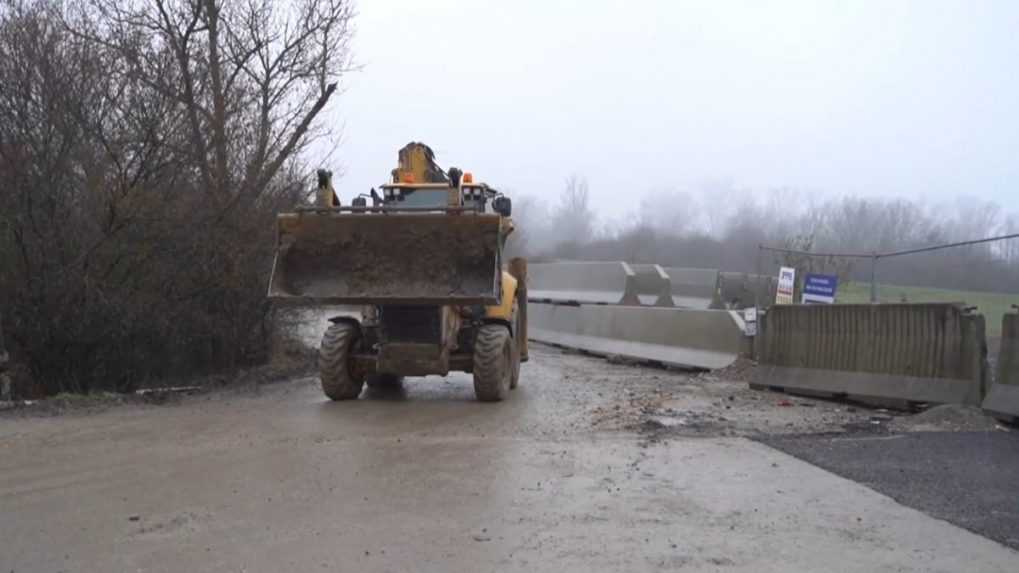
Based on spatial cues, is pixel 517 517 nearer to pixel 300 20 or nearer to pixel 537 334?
pixel 300 20

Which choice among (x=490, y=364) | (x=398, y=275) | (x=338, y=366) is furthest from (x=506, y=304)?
(x=338, y=366)

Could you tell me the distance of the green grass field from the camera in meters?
12.4

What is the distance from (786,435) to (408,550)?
16.3 ft

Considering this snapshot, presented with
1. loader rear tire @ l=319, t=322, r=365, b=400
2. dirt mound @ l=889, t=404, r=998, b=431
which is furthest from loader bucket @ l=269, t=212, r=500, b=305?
dirt mound @ l=889, t=404, r=998, b=431

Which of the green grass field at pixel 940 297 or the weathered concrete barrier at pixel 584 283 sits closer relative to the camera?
the green grass field at pixel 940 297

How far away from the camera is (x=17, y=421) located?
35.1ft

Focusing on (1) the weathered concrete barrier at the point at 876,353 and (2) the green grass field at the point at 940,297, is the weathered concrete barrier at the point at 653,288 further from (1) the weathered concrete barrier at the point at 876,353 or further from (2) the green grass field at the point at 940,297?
(1) the weathered concrete barrier at the point at 876,353

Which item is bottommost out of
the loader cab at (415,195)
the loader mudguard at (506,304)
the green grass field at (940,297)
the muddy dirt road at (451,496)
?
the muddy dirt road at (451,496)

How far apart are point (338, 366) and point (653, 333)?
718 cm

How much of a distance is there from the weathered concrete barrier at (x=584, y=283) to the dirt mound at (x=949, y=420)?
39.4 feet

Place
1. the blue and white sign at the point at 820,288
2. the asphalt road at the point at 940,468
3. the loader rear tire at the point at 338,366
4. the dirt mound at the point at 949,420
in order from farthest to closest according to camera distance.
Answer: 1. the blue and white sign at the point at 820,288
2. the loader rear tire at the point at 338,366
3. the dirt mound at the point at 949,420
4. the asphalt road at the point at 940,468

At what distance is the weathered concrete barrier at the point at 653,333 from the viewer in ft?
49.4

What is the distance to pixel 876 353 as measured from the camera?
35.7 ft

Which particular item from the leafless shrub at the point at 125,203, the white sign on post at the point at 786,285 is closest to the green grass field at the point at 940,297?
the white sign on post at the point at 786,285
